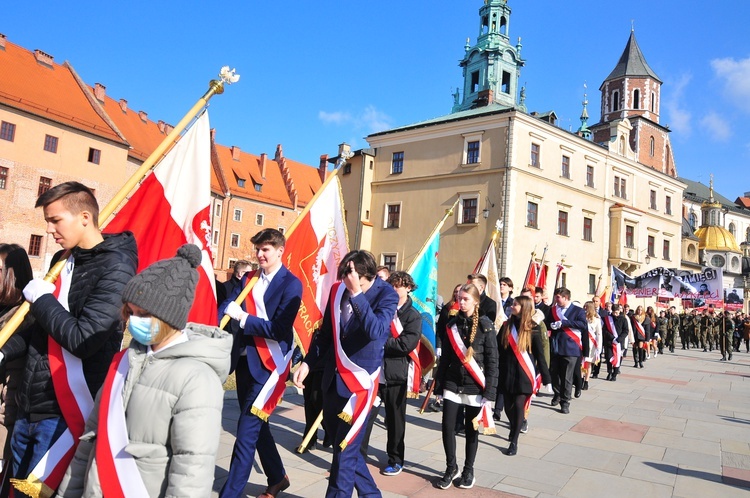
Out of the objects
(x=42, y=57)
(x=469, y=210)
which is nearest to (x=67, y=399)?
(x=469, y=210)

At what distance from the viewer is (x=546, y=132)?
37688mm

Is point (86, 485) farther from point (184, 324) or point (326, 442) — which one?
point (326, 442)

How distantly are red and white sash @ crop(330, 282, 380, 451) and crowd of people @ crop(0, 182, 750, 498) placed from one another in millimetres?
11

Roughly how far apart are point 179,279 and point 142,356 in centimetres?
36

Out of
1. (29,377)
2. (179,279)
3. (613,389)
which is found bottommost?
(613,389)

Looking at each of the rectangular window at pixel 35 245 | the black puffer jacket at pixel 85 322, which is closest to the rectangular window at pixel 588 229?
the rectangular window at pixel 35 245

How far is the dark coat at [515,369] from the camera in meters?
7.25

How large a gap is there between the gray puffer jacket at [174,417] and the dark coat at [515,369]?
17.9 feet

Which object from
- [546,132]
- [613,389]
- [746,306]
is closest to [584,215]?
[546,132]

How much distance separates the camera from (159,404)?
7.70ft

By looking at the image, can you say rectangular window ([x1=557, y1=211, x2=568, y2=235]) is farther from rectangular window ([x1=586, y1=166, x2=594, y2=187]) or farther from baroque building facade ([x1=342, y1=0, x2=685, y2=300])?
rectangular window ([x1=586, y1=166, x2=594, y2=187])

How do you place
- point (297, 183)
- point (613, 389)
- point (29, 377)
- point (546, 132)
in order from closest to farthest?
point (29, 377) → point (613, 389) → point (546, 132) → point (297, 183)

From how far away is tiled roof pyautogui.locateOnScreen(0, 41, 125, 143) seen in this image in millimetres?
41031

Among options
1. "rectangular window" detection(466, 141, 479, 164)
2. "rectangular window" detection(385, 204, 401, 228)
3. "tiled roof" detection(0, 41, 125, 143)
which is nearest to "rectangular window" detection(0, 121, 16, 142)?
"tiled roof" detection(0, 41, 125, 143)
